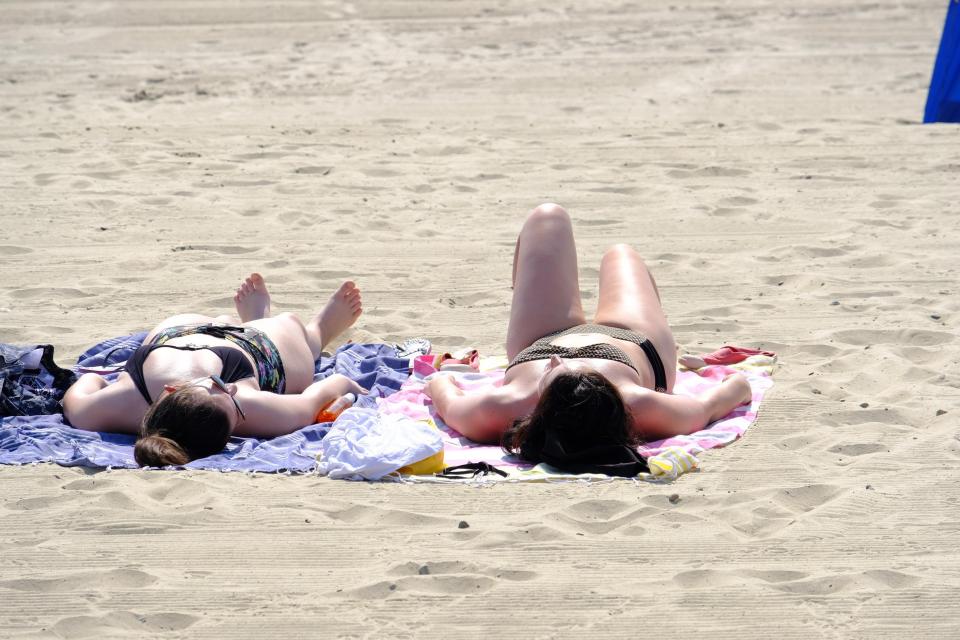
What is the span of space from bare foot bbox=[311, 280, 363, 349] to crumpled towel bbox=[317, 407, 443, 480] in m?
1.14

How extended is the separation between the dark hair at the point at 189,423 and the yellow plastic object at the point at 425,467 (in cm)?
72

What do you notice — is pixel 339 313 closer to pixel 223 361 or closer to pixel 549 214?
pixel 223 361

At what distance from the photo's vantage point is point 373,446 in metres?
4.23

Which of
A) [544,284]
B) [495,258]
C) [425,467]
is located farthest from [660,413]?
[495,258]

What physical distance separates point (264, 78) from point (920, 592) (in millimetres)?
8721

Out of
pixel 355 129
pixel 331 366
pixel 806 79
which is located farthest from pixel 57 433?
pixel 806 79

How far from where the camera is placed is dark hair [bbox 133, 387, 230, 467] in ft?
14.1

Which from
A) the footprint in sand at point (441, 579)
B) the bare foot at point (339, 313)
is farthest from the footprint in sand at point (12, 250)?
the footprint in sand at point (441, 579)

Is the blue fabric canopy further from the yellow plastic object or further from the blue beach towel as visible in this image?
the yellow plastic object

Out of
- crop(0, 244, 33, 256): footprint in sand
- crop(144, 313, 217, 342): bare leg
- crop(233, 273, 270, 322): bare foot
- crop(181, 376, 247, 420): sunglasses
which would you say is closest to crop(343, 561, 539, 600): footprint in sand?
crop(181, 376, 247, 420): sunglasses

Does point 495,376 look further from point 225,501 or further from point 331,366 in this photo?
Answer: point 225,501

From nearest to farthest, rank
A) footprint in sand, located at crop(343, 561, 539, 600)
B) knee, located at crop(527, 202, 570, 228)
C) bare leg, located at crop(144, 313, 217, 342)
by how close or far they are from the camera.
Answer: footprint in sand, located at crop(343, 561, 539, 600), bare leg, located at crop(144, 313, 217, 342), knee, located at crop(527, 202, 570, 228)

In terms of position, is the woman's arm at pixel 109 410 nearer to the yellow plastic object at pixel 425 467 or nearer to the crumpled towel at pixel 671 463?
the yellow plastic object at pixel 425 467

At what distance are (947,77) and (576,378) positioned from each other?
550 cm
